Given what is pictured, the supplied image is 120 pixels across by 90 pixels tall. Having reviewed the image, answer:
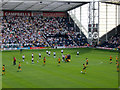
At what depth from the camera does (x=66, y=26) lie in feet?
267

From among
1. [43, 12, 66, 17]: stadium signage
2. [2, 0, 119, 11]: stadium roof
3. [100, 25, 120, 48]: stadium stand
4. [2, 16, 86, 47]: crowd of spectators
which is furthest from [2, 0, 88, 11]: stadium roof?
[100, 25, 120, 48]: stadium stand

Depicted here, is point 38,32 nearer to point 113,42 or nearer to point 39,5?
point 39,5

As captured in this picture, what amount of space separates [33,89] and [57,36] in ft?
179

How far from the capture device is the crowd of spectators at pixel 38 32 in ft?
228

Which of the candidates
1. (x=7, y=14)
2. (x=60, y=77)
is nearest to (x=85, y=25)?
(x=7, y=14)

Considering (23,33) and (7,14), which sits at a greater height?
(7,14)

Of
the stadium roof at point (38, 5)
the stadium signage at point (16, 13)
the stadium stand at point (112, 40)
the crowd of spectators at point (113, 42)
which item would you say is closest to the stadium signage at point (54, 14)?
the stadium roof at point (38, 5)

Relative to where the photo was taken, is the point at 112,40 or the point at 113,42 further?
the point at 112,40

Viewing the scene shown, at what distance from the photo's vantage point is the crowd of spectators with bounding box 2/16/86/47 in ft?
228

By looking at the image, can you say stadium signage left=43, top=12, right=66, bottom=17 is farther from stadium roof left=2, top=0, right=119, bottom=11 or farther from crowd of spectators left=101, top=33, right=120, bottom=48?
crowd of spectators left=101, top=33, right=120, bottom=48

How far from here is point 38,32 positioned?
2963 inches

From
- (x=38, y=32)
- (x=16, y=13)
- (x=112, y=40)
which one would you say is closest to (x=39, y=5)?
(x=38, y=32)

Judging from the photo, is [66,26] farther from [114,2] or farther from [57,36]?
[114,2]

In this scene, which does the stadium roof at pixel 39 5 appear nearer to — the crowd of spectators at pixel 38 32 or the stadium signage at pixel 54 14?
the stadium signage at pixel 54 14
